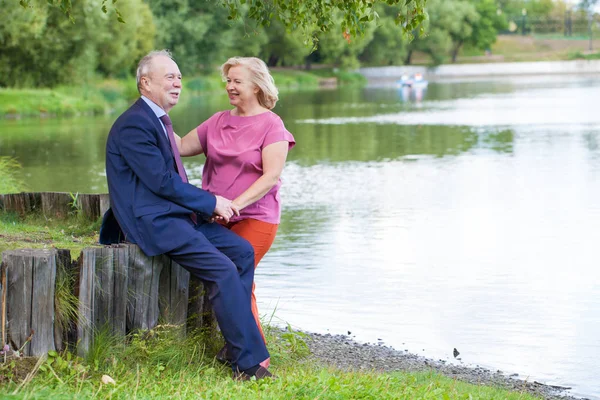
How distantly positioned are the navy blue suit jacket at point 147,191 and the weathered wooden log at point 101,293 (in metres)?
0.18

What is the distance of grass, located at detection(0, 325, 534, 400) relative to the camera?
191 inches

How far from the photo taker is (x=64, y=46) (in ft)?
132

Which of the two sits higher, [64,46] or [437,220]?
[64,46]

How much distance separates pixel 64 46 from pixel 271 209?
35.8m

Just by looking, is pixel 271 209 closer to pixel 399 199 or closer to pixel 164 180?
pixel 164 180

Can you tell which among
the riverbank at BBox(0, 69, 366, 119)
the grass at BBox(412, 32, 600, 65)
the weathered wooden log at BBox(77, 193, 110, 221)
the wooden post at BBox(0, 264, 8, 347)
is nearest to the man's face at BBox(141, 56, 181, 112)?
the wooden post at BBox(0, 264, 8, 347)

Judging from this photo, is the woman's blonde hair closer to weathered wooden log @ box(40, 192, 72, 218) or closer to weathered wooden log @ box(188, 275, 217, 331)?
weathered wooden log @ box(188, 275, 217, 331)

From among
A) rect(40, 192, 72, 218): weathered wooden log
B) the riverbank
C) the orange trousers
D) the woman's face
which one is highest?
the woman's face

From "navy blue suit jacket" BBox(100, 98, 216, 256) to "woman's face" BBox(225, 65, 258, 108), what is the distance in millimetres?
606

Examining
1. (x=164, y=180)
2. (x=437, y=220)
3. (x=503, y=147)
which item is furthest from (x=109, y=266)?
(x=503, y=147)

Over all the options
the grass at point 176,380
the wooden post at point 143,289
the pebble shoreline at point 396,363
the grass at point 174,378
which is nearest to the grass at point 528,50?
the pebble shoreline at point 396,363

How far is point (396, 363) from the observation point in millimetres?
7355

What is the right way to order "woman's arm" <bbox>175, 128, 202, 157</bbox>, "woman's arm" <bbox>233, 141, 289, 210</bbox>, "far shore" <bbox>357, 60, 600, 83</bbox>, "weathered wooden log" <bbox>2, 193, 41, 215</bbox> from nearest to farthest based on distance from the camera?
"woman's arm" <bbox>233, 141, 289, 210</bbox> < "woman's arm" <bbox>175, 128, 202, 157</bbox> < "weathered wooden log" <bbox>2, 193, 41, 215</bbox> < "far shore" <bbox>357, 60, 600, 83</bbox>

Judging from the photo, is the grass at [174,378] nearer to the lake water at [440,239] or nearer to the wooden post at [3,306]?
the wooden post at [3,306]
